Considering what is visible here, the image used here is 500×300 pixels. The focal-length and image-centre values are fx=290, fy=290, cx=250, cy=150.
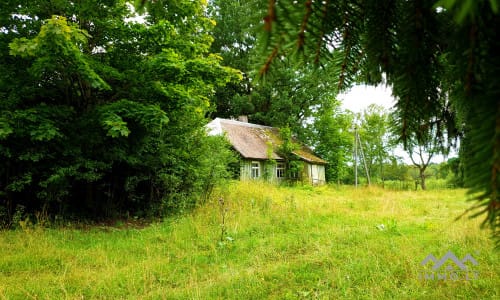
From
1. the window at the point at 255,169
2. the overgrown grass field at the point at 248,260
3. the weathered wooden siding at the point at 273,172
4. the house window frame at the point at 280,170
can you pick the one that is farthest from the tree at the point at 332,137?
the overgrown grass field at the point at 248,260

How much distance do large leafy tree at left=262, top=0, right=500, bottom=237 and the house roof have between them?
18.0 m

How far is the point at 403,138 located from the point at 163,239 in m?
5.64

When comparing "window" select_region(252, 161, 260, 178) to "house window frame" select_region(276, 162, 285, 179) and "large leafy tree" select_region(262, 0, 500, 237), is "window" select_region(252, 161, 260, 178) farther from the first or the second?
"large leafy tree" select_region(262, 0, 500, 237)

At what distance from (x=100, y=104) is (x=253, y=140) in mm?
15216

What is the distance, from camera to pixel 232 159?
10.4m

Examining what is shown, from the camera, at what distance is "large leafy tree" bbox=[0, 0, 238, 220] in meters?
5.87

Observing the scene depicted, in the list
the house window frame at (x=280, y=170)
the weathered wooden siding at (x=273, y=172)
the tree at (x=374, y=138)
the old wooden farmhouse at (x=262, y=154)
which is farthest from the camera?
the tree at (x=374, y=138)

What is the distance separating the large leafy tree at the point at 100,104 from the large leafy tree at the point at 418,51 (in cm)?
553

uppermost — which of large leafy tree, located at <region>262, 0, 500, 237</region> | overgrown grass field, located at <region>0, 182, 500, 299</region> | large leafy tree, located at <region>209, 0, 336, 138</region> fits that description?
large leafy tree, located at <region>209, 0, 336, 138</region>

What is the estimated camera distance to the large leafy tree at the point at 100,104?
5871 mm

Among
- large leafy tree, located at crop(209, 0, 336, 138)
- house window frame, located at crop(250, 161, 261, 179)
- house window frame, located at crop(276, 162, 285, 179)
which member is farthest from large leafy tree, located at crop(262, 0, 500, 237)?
large leafy tree, located at crop(209, 0, 336, 138)

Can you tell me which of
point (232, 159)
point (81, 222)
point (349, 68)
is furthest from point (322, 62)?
point (232, 159)
